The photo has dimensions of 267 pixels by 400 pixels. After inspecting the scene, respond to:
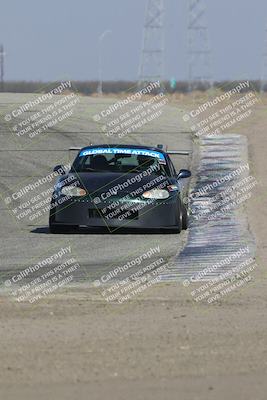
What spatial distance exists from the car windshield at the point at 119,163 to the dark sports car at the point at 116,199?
16mm

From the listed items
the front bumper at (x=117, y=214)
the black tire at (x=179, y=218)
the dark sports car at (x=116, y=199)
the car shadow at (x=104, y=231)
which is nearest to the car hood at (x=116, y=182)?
the dark sports car at (x=116, y=199)

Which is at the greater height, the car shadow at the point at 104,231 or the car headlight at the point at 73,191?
the car headlight at the point at 73,191

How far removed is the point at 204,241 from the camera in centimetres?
1484

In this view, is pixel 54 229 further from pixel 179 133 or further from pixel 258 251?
pixel 179 133

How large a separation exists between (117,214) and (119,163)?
1451 millimetres

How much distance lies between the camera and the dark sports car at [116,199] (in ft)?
51.0

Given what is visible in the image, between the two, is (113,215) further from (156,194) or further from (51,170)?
(51,170)

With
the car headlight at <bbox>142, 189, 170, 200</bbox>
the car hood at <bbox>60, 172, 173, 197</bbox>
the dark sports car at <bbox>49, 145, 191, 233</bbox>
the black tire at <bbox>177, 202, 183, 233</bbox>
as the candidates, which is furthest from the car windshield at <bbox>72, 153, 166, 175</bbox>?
the black tire at <bbox>177, 202, 183, 233</bbox>

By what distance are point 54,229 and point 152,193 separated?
5.25 feet

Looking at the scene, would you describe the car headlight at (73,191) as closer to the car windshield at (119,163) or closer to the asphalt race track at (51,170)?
the asphalt race track at (51,170)

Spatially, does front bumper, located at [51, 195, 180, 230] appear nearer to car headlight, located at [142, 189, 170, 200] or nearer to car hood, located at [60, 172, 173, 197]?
car headlight, located at [142, 189, 170, 200]

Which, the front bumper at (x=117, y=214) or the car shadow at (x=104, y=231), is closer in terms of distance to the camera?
the front bumper at (x=117, y=214)

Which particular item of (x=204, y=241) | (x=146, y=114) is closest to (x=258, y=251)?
(x=204, y=241)

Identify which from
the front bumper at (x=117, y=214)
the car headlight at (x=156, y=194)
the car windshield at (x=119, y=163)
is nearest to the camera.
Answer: the front bumper at (x=117, y=214)
